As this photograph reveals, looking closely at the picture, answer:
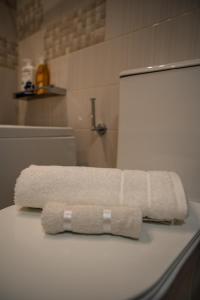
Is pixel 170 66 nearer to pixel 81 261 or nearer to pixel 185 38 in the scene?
pixel 185 38

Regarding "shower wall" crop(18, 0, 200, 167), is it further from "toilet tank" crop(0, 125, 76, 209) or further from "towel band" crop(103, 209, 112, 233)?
"towel band" crop(103, 209, 112, 233)

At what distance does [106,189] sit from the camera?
469 millimetres

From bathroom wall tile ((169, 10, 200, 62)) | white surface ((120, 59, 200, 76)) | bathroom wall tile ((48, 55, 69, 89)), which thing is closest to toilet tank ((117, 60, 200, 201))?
white surface ((120, 59, 200, 76))

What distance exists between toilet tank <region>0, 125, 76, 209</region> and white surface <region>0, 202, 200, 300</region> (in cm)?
42

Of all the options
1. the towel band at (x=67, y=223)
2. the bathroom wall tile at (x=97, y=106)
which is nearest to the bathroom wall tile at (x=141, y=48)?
the bathroom wall tile at (x=97, y=106)

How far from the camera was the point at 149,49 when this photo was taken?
0.89 metres

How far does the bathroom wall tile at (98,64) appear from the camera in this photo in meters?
0.98

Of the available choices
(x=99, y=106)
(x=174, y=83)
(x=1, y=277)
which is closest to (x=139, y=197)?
(x=1, y=277)

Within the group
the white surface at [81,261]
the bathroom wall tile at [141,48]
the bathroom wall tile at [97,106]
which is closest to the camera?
the white surface at [81,261]

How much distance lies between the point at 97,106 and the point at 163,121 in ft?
1.47

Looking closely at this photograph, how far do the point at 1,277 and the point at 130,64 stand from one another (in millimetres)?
929

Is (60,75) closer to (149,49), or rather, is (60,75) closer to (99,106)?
(99,106)

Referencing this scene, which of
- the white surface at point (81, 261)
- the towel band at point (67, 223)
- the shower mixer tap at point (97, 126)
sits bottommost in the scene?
the white surface at point (81, 261)

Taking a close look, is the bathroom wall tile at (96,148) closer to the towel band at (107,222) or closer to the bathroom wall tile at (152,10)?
the bathroom wall tile at (152,10)
